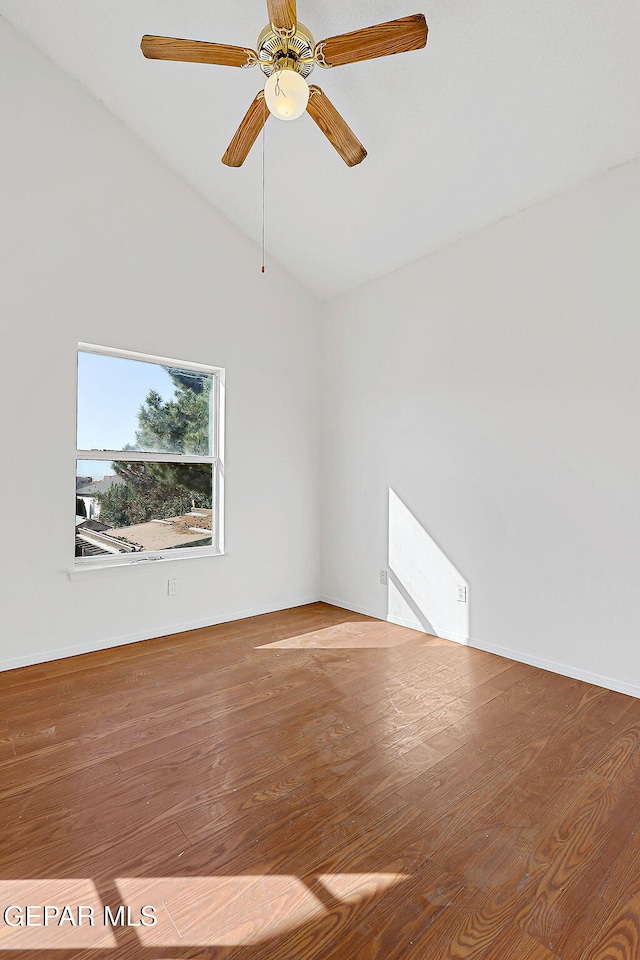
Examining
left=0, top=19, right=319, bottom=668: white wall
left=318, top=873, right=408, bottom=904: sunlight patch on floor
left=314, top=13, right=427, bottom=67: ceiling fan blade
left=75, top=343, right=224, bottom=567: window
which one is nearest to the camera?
left=318, top=873, right=408, bottom=904: sunlight patch on floor

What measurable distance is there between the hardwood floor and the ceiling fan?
2540 millimetres

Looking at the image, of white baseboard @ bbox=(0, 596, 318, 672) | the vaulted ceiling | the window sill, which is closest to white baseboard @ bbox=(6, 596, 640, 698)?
white baseboard @ bbox=(0, 596, 318, 672)

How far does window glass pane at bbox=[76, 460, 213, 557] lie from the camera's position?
3.22 metres

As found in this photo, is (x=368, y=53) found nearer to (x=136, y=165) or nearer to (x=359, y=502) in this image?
(x=136, y=165)

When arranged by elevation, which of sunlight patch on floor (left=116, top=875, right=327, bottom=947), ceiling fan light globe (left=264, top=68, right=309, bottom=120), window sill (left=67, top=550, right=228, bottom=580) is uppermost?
ceiling fan light globe (left=264, top=68, right=309, bottom=120)

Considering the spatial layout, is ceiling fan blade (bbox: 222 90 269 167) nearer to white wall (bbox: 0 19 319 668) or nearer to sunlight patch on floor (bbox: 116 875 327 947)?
white wall (bbox: 0 19 319 668)

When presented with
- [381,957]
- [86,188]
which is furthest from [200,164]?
[381,957]

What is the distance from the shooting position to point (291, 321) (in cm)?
419

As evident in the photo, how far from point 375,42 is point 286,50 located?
35 cm

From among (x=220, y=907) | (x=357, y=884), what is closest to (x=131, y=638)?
(x=220, y=907)

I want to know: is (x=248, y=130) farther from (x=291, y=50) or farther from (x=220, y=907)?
(x=220, y=907)

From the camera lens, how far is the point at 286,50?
6.31ft

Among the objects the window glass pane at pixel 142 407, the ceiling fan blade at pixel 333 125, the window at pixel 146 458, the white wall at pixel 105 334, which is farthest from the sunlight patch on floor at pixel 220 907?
the ceiling fan blade at pixel 333 125

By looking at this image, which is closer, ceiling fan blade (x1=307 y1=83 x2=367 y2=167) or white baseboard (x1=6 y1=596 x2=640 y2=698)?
ceiling fan blade (x1=307 y1=83 x2=367 y2=167)
